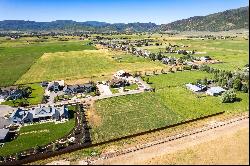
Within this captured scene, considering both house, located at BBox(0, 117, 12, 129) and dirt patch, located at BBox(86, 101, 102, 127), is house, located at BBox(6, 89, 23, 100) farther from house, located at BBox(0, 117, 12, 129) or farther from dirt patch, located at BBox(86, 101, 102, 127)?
dirt patch, located at BBox(86, 101, 102, 127)

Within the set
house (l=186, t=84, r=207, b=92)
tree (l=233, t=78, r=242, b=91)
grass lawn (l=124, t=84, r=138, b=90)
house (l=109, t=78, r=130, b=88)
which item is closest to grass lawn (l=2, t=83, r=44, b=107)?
house (l=109, t=78, r=130, b=88)

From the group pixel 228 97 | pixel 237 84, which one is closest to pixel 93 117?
pixel 228 97

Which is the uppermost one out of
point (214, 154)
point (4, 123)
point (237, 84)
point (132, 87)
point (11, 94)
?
point (237, 84)

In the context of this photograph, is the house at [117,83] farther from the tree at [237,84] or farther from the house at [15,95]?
the tree at [237,84]

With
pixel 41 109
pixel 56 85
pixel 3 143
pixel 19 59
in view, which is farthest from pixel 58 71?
pixel 3 143

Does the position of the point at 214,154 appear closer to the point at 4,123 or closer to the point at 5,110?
the point at 4,123

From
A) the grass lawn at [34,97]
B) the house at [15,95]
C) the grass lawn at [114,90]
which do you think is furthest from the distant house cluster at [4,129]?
the grass lawn at [114,90]

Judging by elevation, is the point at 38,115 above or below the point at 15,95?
below
